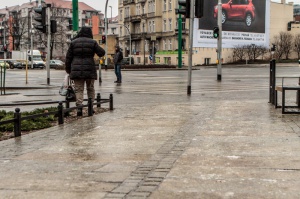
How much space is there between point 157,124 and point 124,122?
0.71 m

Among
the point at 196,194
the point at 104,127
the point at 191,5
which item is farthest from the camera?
the point at 191,5

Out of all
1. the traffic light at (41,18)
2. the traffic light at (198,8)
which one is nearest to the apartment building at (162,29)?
the traffic light at (41,18)

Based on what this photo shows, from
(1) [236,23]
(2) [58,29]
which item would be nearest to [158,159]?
(1) [236,23]

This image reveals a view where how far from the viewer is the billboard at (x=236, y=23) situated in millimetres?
80312

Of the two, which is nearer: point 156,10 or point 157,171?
point 157,171

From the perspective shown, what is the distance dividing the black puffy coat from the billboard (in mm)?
68902

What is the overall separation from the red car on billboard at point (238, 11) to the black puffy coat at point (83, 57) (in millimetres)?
72023

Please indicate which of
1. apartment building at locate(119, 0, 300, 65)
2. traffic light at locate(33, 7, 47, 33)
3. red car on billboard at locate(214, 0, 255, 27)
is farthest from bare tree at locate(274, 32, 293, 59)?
traffic light at locate(33, 7, 47, 33)

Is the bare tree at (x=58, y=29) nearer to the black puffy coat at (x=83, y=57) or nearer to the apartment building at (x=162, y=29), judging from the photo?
the apartment building at (x=162, y=29)

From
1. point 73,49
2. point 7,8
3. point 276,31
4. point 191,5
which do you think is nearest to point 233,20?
point 276,31

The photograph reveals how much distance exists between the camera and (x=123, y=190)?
15.1 feet

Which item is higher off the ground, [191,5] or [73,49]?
[191,5]

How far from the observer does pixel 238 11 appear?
8412cm

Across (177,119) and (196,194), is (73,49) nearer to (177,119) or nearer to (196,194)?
(177,119)
